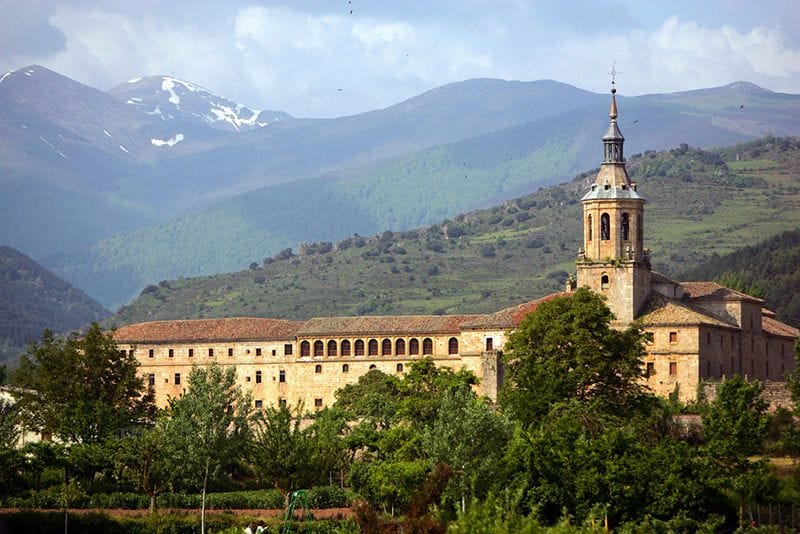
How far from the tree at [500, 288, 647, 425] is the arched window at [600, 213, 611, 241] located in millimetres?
15115

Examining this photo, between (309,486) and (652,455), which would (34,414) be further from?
(652,455)

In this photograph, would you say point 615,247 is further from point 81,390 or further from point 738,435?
point 81,390

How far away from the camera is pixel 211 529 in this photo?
208 feet

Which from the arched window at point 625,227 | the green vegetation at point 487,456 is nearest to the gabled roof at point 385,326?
the arched window at point 625,227

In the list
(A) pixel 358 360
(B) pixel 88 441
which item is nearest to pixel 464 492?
(B) pixel 88 441

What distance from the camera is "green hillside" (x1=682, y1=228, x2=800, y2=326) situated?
133700 mm

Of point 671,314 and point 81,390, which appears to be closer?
point 81,390

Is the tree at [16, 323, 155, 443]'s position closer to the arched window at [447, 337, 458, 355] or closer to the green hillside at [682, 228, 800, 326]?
the arched window at [447, 337, 458, 355]

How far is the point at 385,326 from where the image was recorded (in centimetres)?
10669

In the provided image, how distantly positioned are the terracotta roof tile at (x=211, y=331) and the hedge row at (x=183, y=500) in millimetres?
37923

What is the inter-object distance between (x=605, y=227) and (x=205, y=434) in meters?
34.3

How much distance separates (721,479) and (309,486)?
52.7 ft

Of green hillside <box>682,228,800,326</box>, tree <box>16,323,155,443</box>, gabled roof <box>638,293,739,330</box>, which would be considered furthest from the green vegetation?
green hillside <box>682,228,800,326</box>

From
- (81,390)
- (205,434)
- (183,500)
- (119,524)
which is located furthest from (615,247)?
(119,524)
